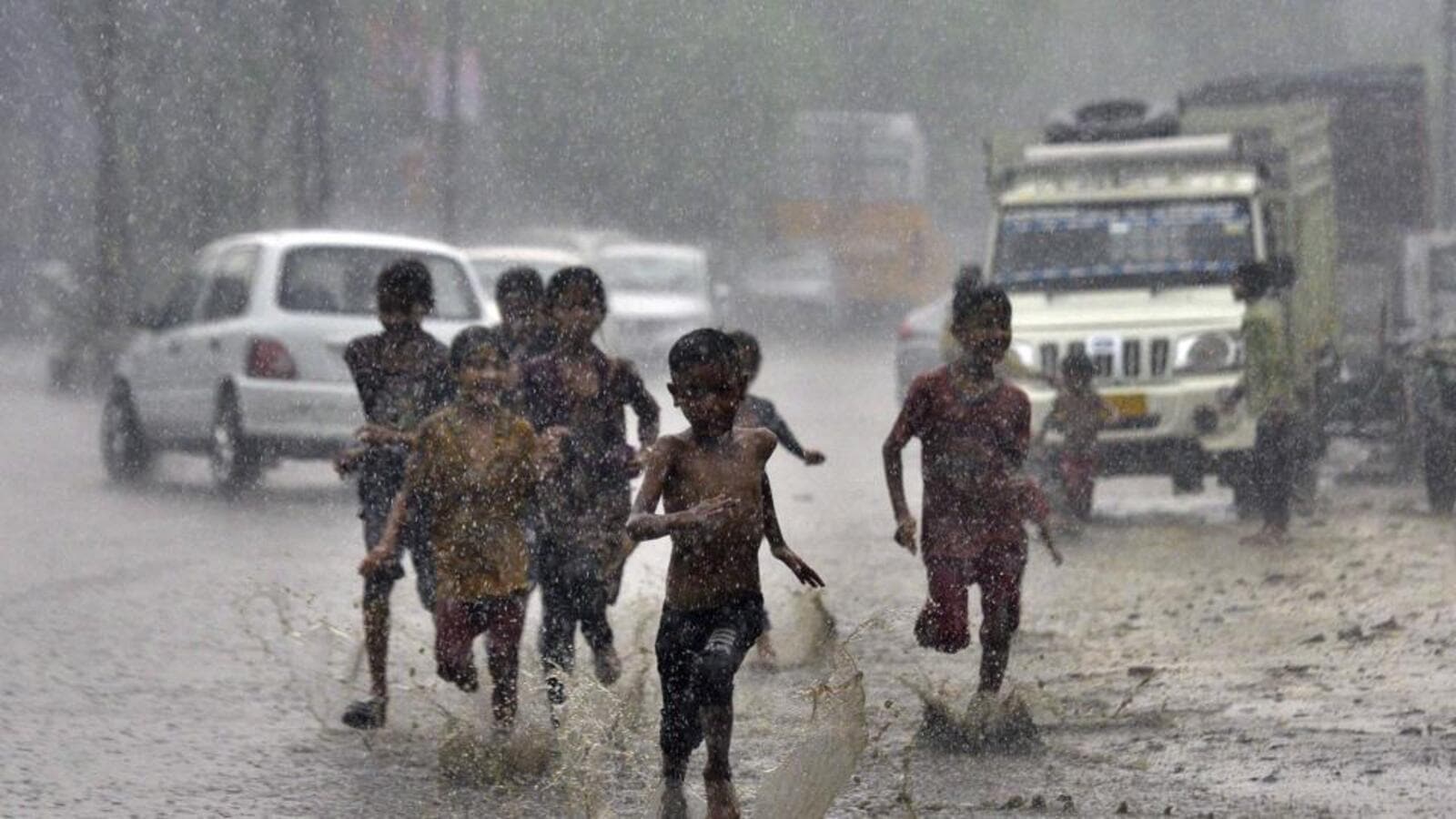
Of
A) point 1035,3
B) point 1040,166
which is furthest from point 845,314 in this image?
point 1040,166

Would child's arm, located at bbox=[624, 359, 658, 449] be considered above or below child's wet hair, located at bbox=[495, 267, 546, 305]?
below

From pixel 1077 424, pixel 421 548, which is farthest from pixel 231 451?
pixel 421 548

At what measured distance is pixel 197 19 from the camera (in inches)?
1484

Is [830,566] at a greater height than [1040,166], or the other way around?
[1040,166]

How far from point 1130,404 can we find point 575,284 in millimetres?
7941

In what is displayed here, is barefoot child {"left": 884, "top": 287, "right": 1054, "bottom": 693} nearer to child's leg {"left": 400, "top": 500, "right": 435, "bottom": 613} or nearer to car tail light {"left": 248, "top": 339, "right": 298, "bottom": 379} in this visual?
child's leg {"left": 400, "top": 500, "right": 435, "bottom": 613}

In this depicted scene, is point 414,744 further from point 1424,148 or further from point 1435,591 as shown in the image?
point 1424,148

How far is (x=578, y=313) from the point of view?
8656 mm

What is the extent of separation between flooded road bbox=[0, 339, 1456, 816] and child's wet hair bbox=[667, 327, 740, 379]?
0.82 m

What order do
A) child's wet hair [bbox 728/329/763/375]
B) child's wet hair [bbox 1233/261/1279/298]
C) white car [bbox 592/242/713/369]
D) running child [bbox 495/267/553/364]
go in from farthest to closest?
white car [bbox 592/242/713/369]
child's wet hair [bbox 1233/261/1279/298]
child's wet hair [bbox 728/329/763/375]
running child [bbox 495/267/553/364]

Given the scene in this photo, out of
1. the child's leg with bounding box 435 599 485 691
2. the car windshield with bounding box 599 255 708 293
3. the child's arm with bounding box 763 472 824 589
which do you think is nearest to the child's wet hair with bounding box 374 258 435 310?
the child's leg with bounding box 435 599 485 691

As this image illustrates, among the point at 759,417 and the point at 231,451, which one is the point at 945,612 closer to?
the point at 759,417

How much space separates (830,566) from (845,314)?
38321 millimetres

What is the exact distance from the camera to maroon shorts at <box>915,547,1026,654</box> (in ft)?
26.3
